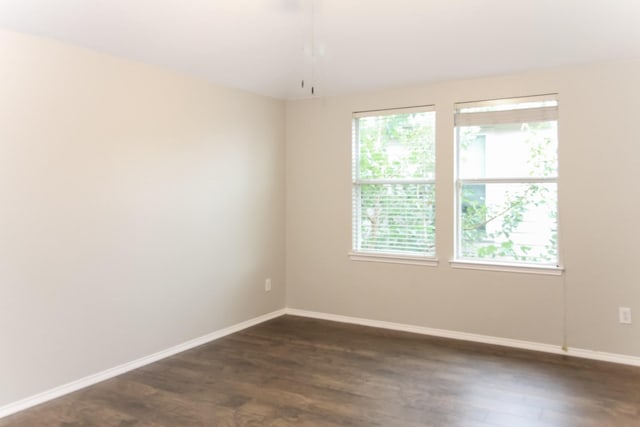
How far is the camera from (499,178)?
4070 millimetres

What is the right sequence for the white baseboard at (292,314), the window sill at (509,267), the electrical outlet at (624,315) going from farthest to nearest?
the window sill at (509,267) < the electrical outlet at (624,315) < the white baseboard at (292,314)

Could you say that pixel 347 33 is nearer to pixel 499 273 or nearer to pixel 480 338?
pixel 499 273

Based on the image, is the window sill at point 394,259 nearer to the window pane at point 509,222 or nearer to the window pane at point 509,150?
the window pane at point 509,222

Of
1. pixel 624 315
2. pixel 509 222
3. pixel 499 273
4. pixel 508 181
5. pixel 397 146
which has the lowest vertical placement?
pixel 624 315

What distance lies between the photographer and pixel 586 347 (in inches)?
146

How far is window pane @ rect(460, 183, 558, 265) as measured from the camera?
3.91 metres

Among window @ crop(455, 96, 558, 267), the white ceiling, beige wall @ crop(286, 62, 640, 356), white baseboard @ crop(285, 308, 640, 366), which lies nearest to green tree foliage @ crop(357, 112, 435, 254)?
beige wall @ crop(286, 62, 640, 356)

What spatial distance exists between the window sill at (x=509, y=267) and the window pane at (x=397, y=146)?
0.84m

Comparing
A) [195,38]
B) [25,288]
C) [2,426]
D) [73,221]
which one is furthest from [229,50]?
[2,426]

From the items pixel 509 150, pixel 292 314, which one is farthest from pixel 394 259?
pixel 509 150

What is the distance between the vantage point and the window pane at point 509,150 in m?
3.90

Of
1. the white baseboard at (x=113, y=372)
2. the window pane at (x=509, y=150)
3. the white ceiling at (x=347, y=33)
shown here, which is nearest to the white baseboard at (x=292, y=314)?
the white baseboard at (x=113, y=372)

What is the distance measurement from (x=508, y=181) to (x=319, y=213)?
1.89 m

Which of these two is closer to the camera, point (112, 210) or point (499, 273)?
point (112, 210)
